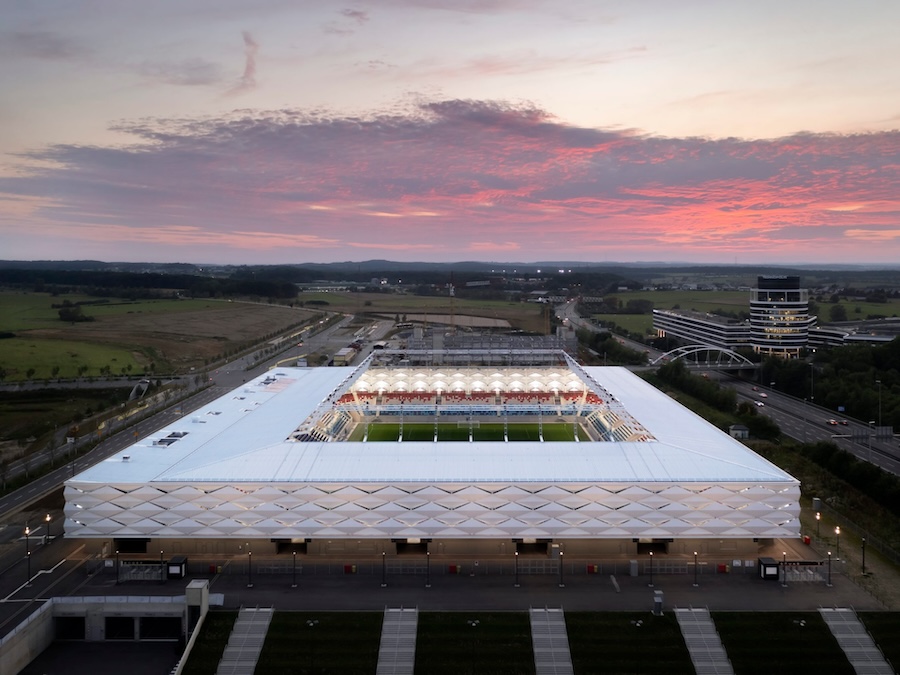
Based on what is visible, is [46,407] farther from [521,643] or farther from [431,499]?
[521,643]

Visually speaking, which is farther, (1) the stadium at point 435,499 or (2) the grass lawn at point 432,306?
(2) the grass lawn at point 432,306

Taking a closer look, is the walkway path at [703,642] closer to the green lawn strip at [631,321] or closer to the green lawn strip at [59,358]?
the green lawn strip at [59,358]

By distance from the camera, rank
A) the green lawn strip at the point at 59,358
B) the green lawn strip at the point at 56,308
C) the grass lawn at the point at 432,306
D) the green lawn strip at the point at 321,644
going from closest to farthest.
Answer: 1. the green lawn strip at the point at 321,644
2. the green lawn strip at the point at 59,358
3. the green lawn strip at the point at 56,308
4. the grass lawn at the point at 432,306

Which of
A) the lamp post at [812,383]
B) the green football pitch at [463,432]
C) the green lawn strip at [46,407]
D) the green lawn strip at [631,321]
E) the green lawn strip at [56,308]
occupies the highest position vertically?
the green lawn strip at [56,308]

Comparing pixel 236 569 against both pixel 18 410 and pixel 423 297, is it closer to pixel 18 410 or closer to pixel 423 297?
pixel 18 410

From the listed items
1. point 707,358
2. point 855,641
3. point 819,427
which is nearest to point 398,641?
point 855,641

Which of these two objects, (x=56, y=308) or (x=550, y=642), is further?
(x=56, y=308)

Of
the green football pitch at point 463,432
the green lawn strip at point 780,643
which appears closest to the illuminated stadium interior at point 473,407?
the green football pitch at point 463,432
